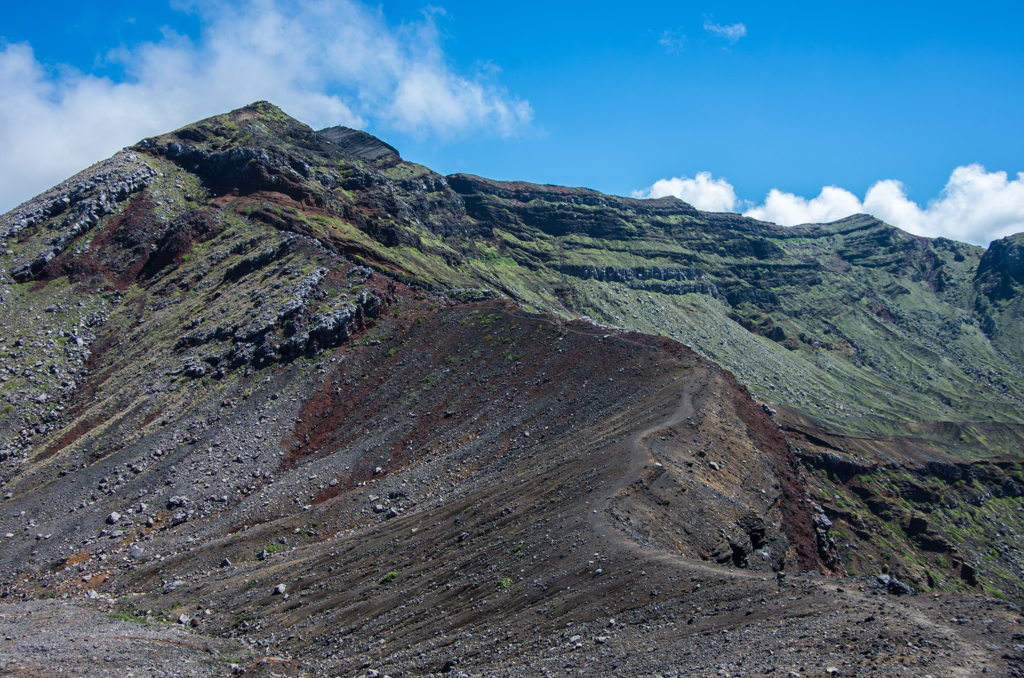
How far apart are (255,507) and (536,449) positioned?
15.9m

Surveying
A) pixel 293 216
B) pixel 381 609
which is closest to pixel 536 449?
pixel 381 609

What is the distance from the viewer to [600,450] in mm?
27875

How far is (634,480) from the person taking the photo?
24172mm

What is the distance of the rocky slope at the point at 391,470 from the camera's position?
693 inches

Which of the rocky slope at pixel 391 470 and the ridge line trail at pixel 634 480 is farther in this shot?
the ridge line trail at pixel 634 480

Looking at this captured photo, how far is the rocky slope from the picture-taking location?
1761 cm

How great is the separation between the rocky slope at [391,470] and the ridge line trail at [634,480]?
155mm

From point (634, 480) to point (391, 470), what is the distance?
15.7 metres

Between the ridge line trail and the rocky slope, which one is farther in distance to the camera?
the ridge line trail

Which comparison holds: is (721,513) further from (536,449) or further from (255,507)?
(255,507)

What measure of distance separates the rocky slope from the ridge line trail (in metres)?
0.16

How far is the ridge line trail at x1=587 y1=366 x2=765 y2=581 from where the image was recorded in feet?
63.4

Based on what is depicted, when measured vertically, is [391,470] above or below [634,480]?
below

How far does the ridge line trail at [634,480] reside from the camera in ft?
63.4
